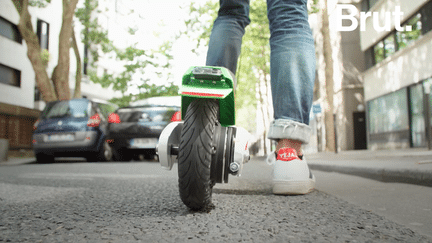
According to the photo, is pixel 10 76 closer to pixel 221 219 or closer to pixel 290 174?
→ pixel 290 174

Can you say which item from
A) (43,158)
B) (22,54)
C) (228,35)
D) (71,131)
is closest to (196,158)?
(228,35)

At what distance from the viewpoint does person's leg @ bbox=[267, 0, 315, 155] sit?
245 centimetres

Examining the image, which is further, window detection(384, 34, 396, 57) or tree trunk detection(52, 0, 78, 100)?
window detection(384, 34, 396, 57)

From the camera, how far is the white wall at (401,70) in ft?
51.2

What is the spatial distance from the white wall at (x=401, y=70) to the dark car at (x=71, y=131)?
11882mm

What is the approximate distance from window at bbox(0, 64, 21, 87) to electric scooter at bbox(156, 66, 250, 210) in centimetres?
2598

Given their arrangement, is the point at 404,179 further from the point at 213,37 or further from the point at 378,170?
the point at 213,37

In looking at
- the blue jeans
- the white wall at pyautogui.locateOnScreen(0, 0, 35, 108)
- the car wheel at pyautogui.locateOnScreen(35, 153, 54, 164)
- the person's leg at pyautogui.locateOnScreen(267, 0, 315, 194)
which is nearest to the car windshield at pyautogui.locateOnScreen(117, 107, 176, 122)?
the car wheel at pyautogui.locateOnScreen(35, 153, 54, 164)

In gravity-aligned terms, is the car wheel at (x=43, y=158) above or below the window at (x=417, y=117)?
below

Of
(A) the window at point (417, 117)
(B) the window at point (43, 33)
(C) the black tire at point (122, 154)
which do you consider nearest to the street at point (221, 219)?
(C) the black tire at point (122, 154)

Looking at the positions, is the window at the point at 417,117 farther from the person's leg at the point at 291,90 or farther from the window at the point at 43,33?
the window at the point at 43,33

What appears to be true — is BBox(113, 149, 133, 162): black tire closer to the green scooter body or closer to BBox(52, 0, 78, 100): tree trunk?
BBox(52, 0, 78, 100): tree trunk

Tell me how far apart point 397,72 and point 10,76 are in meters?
21.8

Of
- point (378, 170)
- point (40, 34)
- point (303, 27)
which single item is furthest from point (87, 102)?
point (40, 34)
